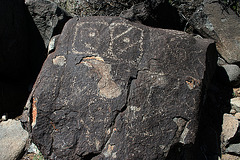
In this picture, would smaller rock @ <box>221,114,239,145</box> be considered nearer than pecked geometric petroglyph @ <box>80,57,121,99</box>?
No

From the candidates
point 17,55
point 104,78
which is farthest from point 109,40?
point 17,55

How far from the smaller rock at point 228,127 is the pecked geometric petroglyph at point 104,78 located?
4.27 feet

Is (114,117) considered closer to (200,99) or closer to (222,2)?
(200,99)

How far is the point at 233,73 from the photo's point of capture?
294cm

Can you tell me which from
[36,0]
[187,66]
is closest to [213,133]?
[187,66]

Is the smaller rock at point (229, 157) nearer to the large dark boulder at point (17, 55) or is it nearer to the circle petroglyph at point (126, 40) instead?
the circle petroglyph at point (126, 40)

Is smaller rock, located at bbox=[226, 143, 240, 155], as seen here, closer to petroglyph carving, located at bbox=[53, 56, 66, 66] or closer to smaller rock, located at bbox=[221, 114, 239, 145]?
smaller rock, located at bbox=[221, 114, 239, 145]

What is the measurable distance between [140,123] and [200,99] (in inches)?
22.3

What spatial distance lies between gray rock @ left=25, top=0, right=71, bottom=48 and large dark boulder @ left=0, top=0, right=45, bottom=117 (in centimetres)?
9

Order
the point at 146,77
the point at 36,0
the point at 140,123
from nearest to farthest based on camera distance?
the point at 140,123 < the point at 146,77 < the point at 36,0

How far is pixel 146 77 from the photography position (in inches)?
79.4

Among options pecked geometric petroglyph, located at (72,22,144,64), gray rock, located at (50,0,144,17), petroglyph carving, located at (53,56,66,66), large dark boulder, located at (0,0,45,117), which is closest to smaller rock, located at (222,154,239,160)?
pecked geometric petroglyph, located at (72,22,144,64)

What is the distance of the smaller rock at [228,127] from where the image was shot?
249 cm

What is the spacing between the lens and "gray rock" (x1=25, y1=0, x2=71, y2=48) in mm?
2928
